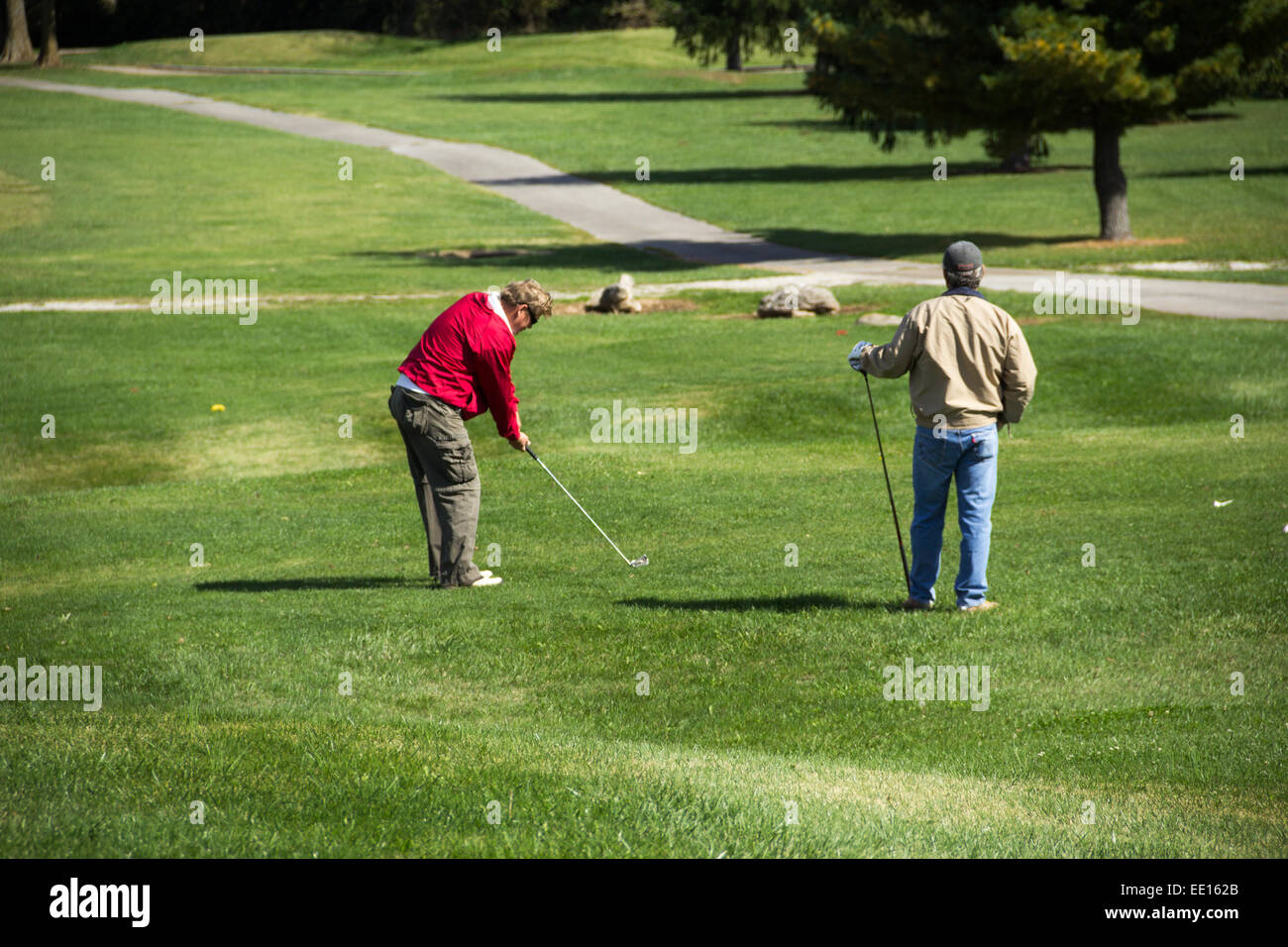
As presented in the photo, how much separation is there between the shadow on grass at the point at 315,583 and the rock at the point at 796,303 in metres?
14.1

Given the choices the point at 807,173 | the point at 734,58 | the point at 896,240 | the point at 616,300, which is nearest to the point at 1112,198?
the point at 896,240

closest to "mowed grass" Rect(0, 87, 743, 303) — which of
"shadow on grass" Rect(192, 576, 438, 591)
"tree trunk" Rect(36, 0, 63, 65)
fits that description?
"shadow on grass" Rect(192, 576, 438, 591)

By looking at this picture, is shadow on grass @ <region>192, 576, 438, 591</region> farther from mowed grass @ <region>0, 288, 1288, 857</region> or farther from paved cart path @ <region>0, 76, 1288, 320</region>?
paved cart path @ <region>0, 76, 1288, 320</region>

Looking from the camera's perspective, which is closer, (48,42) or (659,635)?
(659,635)

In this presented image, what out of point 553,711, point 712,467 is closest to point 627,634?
point 553,711

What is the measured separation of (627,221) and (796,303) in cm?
1668

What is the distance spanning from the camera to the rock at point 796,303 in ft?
79.4

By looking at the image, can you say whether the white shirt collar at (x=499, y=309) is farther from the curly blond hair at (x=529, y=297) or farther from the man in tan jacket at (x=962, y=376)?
the man in tan jacket at (x=962, y=376)

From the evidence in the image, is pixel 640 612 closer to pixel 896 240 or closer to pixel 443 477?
pixel 443 477

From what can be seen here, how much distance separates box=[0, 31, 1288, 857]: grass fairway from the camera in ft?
19.1

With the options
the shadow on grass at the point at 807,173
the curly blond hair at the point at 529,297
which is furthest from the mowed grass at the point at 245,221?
the curly blond hair at the point at 529,297

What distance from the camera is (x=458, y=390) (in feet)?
32.7

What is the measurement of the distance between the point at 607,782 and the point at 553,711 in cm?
174

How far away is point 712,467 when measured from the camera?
15.5 meters
